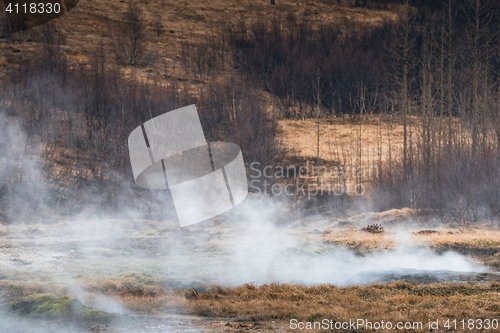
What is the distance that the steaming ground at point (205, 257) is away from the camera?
15.5 meters

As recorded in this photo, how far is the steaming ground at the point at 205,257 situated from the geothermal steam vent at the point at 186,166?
1807mm

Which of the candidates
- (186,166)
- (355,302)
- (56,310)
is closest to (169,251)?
(186,166)

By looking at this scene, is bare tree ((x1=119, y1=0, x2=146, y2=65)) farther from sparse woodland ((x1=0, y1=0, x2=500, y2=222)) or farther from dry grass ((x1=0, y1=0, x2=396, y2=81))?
dry grass ((x1=0, y1=0, x2=396, y2=81))

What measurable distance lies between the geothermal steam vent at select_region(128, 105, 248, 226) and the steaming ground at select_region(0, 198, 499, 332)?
5.93 feet

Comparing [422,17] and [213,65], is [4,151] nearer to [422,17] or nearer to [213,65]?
[213,65]

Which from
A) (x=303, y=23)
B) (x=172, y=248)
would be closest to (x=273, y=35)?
(x=303, y=23)

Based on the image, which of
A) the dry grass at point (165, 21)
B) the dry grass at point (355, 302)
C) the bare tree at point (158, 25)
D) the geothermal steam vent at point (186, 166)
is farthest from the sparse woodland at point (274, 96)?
the dry grass at point (355, 302)

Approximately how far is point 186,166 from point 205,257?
4.81 m

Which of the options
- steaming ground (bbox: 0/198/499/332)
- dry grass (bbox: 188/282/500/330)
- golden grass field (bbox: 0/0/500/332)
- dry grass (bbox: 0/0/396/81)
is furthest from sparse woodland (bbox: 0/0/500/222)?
dry grass (bbox: 188/282/500/330)

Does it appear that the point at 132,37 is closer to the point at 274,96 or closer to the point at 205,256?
the point at 274,96

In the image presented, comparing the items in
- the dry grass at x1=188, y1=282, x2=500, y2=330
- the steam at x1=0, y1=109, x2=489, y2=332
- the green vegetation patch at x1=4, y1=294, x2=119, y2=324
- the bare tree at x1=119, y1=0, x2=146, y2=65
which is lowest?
the steam at x1=0, y1=109, x2=489, y2=332

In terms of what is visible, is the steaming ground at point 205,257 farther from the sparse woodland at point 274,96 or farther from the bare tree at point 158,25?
the bare tree at point 158,25

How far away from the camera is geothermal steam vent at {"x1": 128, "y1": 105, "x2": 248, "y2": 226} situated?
18.1 metres

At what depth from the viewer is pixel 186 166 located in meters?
23.3
